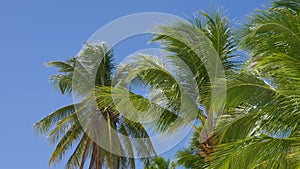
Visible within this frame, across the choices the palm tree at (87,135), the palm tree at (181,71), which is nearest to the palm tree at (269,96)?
the palm tree at (181,71)

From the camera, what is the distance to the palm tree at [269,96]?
23.5 ft

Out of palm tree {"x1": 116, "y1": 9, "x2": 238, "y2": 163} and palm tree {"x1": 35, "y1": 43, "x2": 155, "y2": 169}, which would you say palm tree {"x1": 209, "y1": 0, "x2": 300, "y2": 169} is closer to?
palm tree {"x1": 116, "y1": 9, "x2": 238, "y2": 163}

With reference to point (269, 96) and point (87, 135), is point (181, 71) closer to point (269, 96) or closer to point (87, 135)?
point (269, 96)

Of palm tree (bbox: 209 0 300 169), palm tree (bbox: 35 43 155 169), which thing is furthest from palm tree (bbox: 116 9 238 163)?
palm tree (bbox: 35 43 155 169)

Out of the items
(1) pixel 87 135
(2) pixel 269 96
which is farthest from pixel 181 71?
(1) pixel 87 135

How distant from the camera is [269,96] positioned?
8.37 metres

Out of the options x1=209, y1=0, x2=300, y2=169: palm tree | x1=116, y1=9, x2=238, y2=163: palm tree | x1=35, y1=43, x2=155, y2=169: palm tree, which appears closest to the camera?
x1=209, y1=0, x2=300, y2=169: palm tree

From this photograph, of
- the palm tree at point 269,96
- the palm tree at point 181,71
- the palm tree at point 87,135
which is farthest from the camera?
the palm tree at point 87,135

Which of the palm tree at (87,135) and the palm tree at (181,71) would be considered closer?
the palm tree at (181,71)

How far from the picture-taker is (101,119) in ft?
64.0

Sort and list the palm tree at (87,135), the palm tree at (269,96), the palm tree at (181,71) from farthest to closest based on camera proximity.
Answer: the palm tree at (87,135) → the palm tree at (181,71) → the palm tree at (269,96)

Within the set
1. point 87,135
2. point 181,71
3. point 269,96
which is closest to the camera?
point 269,96

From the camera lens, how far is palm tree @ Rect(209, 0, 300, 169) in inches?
281

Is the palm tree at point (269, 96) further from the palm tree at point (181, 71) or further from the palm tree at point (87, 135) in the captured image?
the palm tree at point (87, 135)
